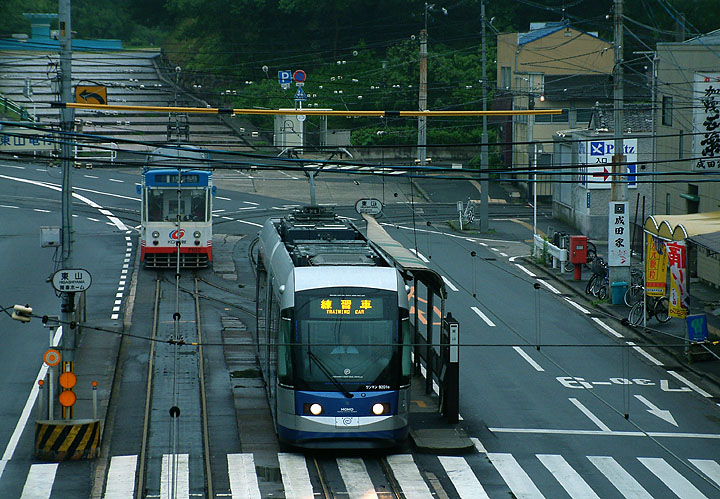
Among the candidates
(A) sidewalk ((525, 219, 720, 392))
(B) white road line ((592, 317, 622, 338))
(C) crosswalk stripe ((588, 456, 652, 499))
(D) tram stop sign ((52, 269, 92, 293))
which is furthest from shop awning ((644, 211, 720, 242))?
(D) tram stop sign ((52, 269, 92, 293))

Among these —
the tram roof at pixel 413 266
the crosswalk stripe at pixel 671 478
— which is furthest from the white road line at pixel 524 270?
the crosswalk stripe at pixel 671 478

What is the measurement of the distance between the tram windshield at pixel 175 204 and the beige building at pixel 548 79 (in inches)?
1036

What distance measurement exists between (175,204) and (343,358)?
20165mm

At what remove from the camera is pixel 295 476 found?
747 inches

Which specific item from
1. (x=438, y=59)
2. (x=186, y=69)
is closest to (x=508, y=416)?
(x=438, y=59)

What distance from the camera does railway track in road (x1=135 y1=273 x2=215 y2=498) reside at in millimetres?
18625

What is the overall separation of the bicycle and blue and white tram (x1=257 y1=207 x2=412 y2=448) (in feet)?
46.6

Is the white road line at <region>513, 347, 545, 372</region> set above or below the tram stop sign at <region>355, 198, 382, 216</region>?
below

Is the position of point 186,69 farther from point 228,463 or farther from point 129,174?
point 228,463

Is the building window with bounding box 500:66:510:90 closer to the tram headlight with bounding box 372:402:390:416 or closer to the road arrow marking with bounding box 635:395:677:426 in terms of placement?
the road arrow marking with bounding box 635:395:677:426

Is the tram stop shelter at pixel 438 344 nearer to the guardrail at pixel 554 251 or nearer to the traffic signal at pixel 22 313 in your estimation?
the traffic signal at pixel 22 313

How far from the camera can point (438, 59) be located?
7438 cm

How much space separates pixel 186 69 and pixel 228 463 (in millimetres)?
67067

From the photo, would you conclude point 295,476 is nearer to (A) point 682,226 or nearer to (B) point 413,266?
(B) point 413,266
